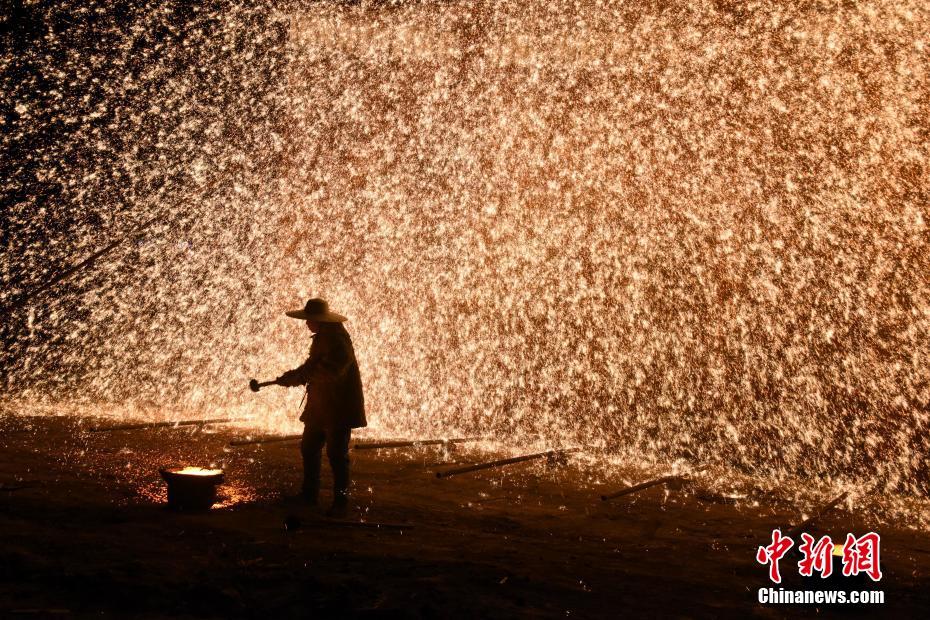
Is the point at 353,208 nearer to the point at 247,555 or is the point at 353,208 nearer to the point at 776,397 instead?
the point at 776,397

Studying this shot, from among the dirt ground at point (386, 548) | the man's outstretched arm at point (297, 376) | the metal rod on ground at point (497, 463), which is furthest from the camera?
the metal rod on ground at point (497, 463)

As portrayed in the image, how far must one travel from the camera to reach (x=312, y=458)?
201 inches

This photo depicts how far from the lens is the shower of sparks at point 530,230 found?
28.9 feet

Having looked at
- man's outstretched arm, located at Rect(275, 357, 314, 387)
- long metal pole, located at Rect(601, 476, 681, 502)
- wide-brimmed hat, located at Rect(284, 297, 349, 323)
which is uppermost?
wide-brimmed hat, located at Rect(284, 297, 349, 323)

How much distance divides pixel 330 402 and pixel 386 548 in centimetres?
126

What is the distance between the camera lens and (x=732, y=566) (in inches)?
169

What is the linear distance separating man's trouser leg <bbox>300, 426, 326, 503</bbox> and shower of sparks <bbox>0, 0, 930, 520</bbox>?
4.55 meters

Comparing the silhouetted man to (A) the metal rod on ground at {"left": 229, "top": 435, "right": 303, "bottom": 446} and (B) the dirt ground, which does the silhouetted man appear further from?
(A) the metal rod on ground at {"left": 229, "top": 435, "right": 303, "bottom": 446}

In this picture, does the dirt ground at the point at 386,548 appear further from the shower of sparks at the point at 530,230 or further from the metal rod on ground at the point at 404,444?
the shower of sparks at the point at 530,230

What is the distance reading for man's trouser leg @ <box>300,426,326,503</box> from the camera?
16.8 ft

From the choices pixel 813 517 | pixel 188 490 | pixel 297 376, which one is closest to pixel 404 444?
pixel 297 376

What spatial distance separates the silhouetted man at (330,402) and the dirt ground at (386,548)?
27 centimetres

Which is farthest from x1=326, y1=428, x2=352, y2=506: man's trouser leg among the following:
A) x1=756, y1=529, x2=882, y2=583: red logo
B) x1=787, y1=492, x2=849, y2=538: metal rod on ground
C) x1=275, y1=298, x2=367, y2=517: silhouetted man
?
x1=787, y1=492, x2=849, y2=538: metal rod on ground

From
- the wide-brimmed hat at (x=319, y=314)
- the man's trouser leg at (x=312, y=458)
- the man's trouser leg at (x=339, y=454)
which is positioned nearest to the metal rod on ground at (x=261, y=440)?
the man's trouser leg at (x=312, y=458)
